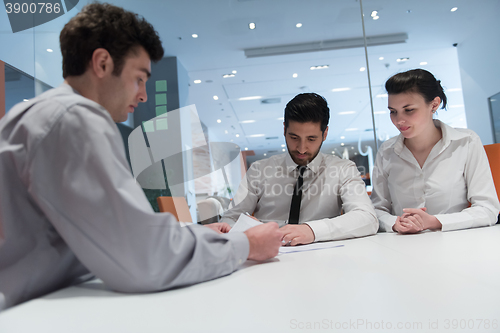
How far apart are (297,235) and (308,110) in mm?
830

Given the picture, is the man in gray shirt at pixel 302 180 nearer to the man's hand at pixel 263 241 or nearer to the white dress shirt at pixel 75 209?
the man's hand at pixel 263 241

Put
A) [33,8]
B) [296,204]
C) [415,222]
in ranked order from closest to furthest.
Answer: [415,222], [296,204], [33,8]

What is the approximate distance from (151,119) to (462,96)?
13.5 feet

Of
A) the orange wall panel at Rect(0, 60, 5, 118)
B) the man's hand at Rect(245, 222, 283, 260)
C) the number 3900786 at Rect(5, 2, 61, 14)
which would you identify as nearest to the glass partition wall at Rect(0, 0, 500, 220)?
the number 3900786 at Rect(5, 2, 61, 14)

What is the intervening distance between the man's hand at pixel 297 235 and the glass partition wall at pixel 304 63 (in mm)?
2566

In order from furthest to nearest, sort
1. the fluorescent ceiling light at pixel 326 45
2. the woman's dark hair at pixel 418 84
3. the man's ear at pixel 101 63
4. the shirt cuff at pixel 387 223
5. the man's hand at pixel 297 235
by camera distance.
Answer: the fluorescent ceiling light at pixel 326 45 → the woman's dark hair at pixel 418 84 → the shirt cuff at pixel 387 223 → the man's hand at pixel 297 235 → the man's ear at pixel 101 63

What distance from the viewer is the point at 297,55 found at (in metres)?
4.06

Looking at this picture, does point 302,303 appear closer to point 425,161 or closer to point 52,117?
point 52,117

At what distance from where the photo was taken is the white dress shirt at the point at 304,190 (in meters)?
1.65

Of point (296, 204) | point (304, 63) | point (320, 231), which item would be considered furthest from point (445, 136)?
point (304, 63)

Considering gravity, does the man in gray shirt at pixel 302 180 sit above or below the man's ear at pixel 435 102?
below

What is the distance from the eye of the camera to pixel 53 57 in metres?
3.06

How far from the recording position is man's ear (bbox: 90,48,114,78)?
2.33ft

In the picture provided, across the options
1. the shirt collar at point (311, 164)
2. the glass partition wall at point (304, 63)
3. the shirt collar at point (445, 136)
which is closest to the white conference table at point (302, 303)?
the shirt collar at point (311, 164)
